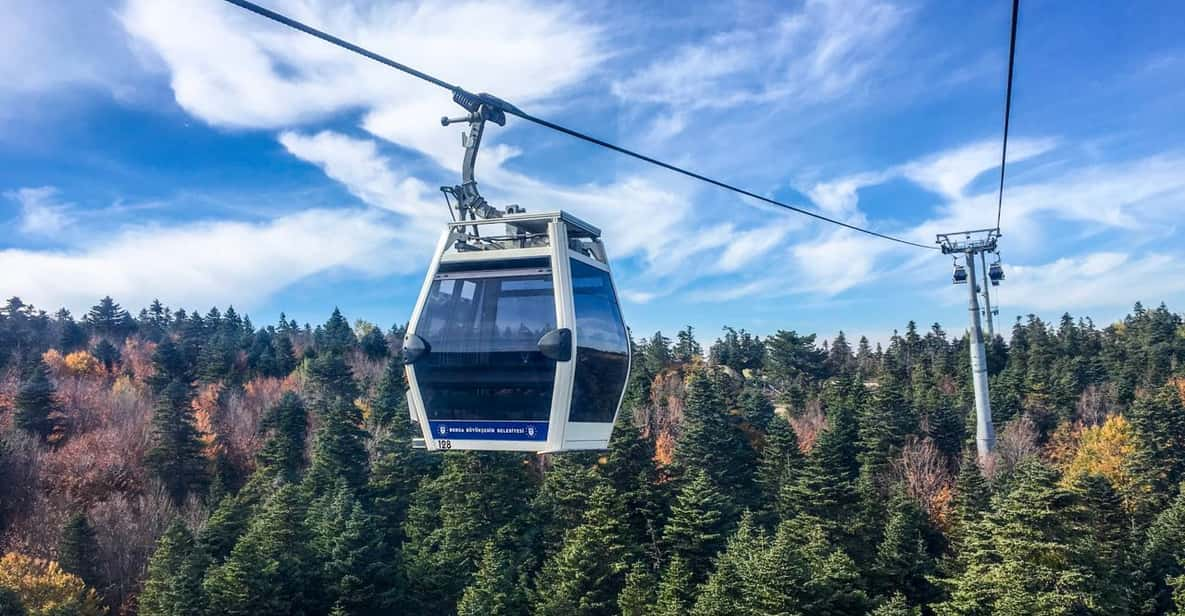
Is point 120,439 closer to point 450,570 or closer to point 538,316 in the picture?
point 450,570

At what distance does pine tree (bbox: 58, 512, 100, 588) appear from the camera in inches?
1511

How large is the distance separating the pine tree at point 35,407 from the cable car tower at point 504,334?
63.3 m

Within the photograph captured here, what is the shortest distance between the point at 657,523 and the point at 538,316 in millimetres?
32064

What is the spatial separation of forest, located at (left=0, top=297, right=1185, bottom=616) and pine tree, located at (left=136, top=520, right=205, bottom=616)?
0.12 meters

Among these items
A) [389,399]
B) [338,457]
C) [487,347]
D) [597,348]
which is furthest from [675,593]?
[389,399]

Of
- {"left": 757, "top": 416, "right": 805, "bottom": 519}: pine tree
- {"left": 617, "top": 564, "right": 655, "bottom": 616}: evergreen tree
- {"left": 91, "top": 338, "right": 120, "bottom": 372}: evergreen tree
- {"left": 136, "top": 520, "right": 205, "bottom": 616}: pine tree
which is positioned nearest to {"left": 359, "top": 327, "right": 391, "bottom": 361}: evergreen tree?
{"left": 91, "top": 338, "right": 120, "bottom": 372}: evergreen tree

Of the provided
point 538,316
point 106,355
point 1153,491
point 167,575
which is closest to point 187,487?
point 167,575

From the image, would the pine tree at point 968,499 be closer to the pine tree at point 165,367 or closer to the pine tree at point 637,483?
the pine tree at point 637,483

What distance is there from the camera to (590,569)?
105 ft

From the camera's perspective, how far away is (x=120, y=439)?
56500 mm

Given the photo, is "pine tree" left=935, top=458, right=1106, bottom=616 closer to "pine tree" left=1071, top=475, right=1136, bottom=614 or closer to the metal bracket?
"pine tree" left=1071, top=475, right=1136, bottom=614

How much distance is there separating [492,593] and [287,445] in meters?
23.4

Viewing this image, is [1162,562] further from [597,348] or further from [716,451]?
[597,348]

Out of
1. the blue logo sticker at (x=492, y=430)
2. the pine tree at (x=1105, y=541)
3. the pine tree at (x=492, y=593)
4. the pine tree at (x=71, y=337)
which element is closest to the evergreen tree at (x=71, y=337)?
the pine tree at (x=71, y=337)
